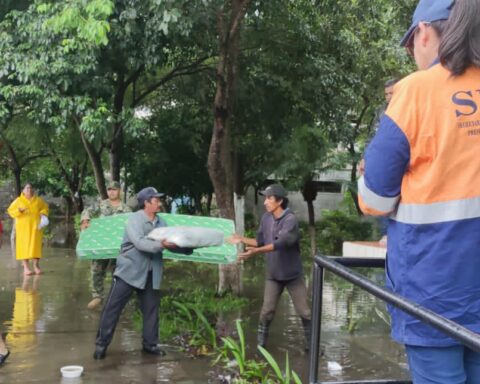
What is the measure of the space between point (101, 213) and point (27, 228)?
407 cm

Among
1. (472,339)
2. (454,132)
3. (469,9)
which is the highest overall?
(469,9)

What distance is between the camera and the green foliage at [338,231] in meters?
17.2

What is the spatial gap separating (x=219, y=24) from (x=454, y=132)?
289 inches

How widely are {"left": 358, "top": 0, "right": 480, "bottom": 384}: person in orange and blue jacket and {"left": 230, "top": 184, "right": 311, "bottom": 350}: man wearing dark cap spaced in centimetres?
479

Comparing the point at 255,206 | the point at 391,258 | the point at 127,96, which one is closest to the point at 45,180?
the point at 255,206

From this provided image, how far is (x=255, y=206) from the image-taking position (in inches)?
910

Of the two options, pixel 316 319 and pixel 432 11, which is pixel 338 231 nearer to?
pixel 316 319

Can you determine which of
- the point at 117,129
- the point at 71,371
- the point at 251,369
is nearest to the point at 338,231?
the point at 117,129

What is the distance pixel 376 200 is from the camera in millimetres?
1865

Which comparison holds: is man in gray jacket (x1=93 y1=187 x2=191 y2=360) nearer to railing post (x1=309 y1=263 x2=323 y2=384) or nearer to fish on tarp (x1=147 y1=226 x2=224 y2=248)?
fish on tarp (x1=147 y1=226 x2=224 y2=248)

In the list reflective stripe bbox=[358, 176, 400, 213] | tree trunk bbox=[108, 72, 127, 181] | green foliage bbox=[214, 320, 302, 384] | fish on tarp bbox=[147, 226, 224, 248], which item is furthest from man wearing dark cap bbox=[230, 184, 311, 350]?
reflective stripe bbox=[358, 176, 400, 213]

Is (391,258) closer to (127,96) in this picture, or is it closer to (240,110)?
(240,110)

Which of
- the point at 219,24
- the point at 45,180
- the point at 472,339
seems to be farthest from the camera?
the point at 45,180

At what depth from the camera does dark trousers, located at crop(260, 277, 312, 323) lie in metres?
6.68
